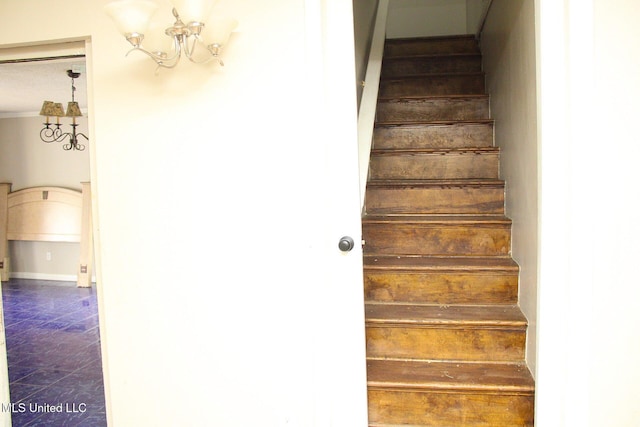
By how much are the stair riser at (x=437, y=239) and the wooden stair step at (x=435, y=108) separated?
0.96 m

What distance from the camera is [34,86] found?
3650 mm

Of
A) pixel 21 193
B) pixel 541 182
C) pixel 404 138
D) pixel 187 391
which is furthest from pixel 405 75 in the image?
pixel 21 193

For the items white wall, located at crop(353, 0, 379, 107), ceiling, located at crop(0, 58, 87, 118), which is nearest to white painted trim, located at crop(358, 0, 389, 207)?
white wall, located at crop(353, 0, 379, 107)

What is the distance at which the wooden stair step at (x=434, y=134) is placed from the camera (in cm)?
270

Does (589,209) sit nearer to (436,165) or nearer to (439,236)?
(439,236)

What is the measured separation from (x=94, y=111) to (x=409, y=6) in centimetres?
361

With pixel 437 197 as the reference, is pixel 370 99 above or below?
above

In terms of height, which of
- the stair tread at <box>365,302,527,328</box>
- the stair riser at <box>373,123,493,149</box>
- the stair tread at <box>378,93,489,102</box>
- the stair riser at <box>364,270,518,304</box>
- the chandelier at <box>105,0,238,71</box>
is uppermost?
the stair tread at <box>378,93,489,102</box>

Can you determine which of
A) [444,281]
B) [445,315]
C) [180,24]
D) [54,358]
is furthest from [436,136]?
[54,358]

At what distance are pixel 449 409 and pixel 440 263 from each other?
0.68 metres

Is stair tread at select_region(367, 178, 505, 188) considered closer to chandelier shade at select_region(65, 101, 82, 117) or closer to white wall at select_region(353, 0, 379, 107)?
white wall at select_region(353, 0, 379, 107)

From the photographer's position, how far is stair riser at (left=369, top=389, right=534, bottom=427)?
163 cm

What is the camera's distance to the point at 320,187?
1.46 meters

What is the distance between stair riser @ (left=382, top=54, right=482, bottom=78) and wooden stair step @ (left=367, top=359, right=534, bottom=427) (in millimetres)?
2299
